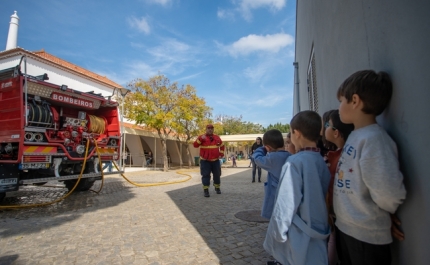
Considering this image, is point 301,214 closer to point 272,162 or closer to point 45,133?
point 272,162

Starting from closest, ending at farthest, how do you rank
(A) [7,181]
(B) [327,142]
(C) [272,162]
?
1. (B) [327,142]
2. (C) [272,162]
3. (A) [7,181]

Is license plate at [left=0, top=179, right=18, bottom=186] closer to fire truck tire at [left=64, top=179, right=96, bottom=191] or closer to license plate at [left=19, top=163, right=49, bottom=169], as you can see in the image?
license plate at [left=19, top=163, right=49, bottom=169]

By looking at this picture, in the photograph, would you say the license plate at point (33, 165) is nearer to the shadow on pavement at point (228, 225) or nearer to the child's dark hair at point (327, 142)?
the shadow on pavement at point (228, 225)

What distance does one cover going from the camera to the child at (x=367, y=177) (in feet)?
3.89

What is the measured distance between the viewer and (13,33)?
90.9 ft

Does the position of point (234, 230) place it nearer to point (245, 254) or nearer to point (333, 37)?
point (245, 254)

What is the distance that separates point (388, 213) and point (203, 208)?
4385mm

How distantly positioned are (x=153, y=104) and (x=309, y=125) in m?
15.9

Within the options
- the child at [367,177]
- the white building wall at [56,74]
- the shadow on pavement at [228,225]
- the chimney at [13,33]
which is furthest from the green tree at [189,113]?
the chimney at [13,33]

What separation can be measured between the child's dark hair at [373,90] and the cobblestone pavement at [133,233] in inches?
85.4

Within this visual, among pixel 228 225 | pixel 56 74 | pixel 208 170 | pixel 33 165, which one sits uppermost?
pixel 56 74

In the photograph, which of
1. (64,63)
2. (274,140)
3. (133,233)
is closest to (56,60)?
(64,63)

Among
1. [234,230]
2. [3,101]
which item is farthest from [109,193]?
[234,230]

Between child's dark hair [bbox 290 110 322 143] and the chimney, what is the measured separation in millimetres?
35583
